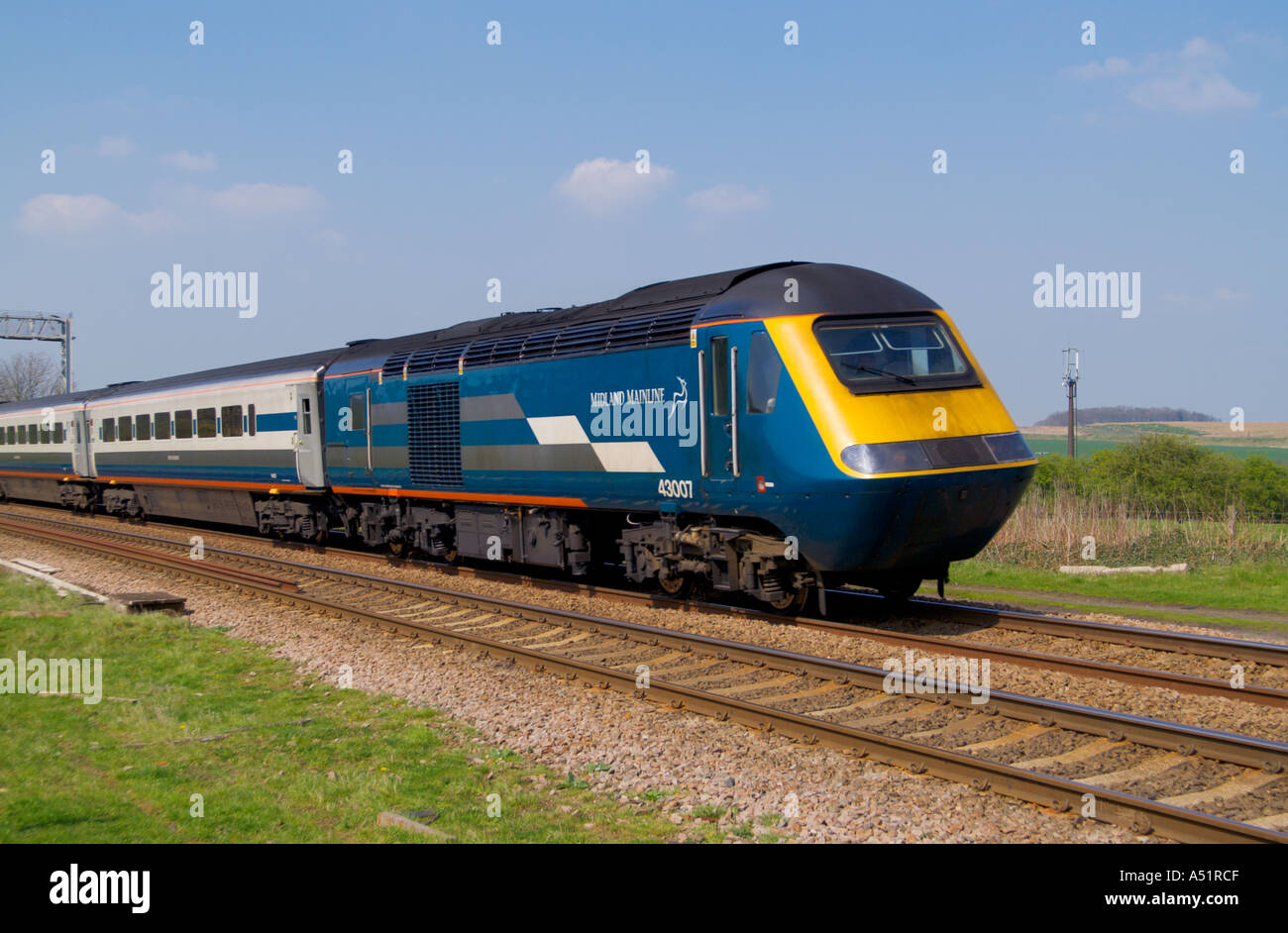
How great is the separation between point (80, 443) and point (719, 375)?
29240 millimetres

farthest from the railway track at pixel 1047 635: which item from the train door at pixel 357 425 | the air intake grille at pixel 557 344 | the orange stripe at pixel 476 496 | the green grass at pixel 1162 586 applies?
the train door at pixel 357 425

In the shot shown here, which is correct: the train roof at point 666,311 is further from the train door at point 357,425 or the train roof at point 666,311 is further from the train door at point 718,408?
the train door at point 357,425

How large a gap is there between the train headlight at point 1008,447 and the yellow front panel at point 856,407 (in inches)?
3.7

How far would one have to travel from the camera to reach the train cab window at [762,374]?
10.9m

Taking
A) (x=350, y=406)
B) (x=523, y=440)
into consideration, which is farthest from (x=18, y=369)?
(x=523, y=440)

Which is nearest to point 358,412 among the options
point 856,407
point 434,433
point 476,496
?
point 434,433

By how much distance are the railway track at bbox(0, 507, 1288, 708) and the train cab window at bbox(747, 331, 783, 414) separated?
9.26 ft

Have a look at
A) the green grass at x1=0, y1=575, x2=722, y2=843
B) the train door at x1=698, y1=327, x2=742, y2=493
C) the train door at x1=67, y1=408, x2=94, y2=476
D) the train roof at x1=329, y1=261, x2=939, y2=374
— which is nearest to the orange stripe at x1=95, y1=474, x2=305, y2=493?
the train door at x1=67, y1=408, x2=94, y2=476

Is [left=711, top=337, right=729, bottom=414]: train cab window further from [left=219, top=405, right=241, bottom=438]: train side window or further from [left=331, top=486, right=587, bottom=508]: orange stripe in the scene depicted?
[left=219, top=405, right=241, bottom=438]: train side window

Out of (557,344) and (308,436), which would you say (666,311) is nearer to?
(557,344)

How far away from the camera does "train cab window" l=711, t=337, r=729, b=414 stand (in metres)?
11.5

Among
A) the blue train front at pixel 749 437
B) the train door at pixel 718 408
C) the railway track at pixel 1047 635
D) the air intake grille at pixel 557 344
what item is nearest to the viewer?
the railway track at pixel 1047 635
